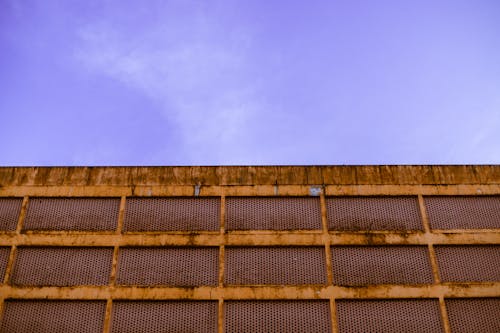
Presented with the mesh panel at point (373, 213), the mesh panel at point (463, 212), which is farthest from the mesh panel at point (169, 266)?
the mesh panel at point (463, 212)

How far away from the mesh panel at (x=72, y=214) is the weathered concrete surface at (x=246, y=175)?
53cm

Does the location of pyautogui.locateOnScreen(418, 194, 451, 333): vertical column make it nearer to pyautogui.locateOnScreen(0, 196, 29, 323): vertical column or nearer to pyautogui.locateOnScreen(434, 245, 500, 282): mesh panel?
pyautogui.locateOnScreen(434, 245, 500, 282): mesh panel

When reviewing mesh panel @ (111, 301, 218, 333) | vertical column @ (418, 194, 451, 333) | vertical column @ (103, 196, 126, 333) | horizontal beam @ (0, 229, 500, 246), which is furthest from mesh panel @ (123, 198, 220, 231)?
vertical column @ (418, 194, 451, 333)

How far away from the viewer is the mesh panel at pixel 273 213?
12.6 meters

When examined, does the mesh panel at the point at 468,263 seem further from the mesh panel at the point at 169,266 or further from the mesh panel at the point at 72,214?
the mesh panel at the point at 72,214

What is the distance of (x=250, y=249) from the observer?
12328 millimetres

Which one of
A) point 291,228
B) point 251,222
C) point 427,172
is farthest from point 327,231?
point 427,172

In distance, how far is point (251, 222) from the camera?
12.6 meters

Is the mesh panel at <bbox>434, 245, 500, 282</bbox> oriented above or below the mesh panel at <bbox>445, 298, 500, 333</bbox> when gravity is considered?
above

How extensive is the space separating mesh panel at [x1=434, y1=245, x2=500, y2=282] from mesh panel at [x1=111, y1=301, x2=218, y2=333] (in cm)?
636

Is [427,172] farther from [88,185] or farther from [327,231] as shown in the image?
[88,185]

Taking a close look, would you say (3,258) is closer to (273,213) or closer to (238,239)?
(238,239)

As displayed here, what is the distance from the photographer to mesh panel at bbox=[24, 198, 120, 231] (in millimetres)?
12586

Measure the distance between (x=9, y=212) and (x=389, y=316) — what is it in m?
10.9
